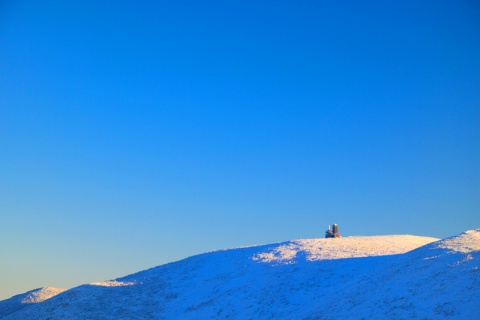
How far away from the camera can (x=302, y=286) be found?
111 ft

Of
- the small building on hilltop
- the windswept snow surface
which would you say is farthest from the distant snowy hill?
the small building on hilltop

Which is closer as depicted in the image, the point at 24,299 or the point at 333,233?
the point at 24,299

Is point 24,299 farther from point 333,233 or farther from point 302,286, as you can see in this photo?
point 333,233

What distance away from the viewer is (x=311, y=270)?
36656 mm

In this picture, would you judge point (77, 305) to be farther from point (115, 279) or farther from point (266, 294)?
point (266, 294)

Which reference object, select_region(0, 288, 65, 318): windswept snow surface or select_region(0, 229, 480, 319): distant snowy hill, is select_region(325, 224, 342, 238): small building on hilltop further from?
select_region(0, 288, 65, 318): windswept snow surface

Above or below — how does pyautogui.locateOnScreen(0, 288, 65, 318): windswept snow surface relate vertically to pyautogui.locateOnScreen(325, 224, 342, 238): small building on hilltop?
below

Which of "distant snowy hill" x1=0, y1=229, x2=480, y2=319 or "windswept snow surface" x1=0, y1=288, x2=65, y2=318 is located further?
"windswept snow surface" x1=0, y1=288, x2=65, y2=318

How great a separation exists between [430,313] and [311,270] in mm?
15722

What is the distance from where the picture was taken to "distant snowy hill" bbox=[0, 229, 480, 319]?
23625mm

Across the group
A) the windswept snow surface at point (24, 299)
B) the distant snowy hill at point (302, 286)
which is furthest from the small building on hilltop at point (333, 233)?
the windswept snow surface at point (24, 299)

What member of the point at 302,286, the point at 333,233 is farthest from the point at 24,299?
the point at 333,233

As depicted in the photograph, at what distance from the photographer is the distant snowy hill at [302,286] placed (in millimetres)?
23625

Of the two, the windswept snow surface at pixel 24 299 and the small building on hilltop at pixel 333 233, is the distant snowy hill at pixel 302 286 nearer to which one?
the windswept snow surface at pixel 24 299
